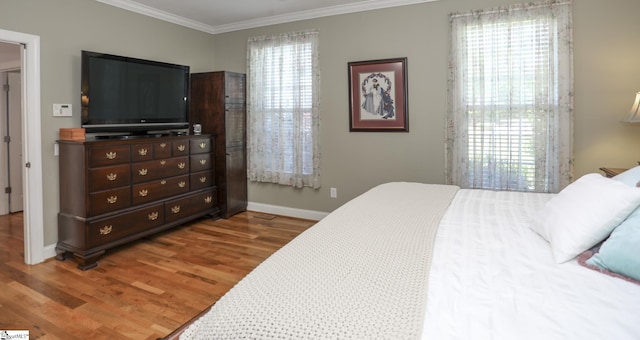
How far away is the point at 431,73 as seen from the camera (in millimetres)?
3783

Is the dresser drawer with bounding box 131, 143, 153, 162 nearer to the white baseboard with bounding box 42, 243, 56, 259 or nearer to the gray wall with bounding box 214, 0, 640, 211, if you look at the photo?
the white baseboard with bounding box 42, 243, 56, 259

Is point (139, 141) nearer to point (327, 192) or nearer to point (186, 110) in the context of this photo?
point (186, 110)

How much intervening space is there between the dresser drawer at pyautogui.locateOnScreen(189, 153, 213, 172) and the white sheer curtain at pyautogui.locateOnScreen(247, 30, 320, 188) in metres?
0.58

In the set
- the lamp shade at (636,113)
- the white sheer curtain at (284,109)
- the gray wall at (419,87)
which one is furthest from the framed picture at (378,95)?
the lamp shade at (636,113)

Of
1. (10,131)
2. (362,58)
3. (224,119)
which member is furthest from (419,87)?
(10,131)

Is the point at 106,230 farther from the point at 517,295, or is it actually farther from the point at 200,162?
the point at 517,295

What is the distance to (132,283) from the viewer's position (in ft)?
9.17

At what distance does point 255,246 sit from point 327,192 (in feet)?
3.99

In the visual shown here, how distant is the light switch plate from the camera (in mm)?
3303

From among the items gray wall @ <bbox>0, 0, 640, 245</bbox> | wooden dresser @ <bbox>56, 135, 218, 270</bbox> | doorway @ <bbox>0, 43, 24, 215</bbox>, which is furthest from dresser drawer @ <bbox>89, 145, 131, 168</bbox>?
doorway @ <bbox>0, 43, 24, 215</bbox>

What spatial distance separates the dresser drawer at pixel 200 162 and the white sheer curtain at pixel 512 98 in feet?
9.03

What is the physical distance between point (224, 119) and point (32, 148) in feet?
6.26

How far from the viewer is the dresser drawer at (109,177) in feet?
10.4

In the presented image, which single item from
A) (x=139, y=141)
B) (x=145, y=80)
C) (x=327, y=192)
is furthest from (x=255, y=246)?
(x=145, y=80)
